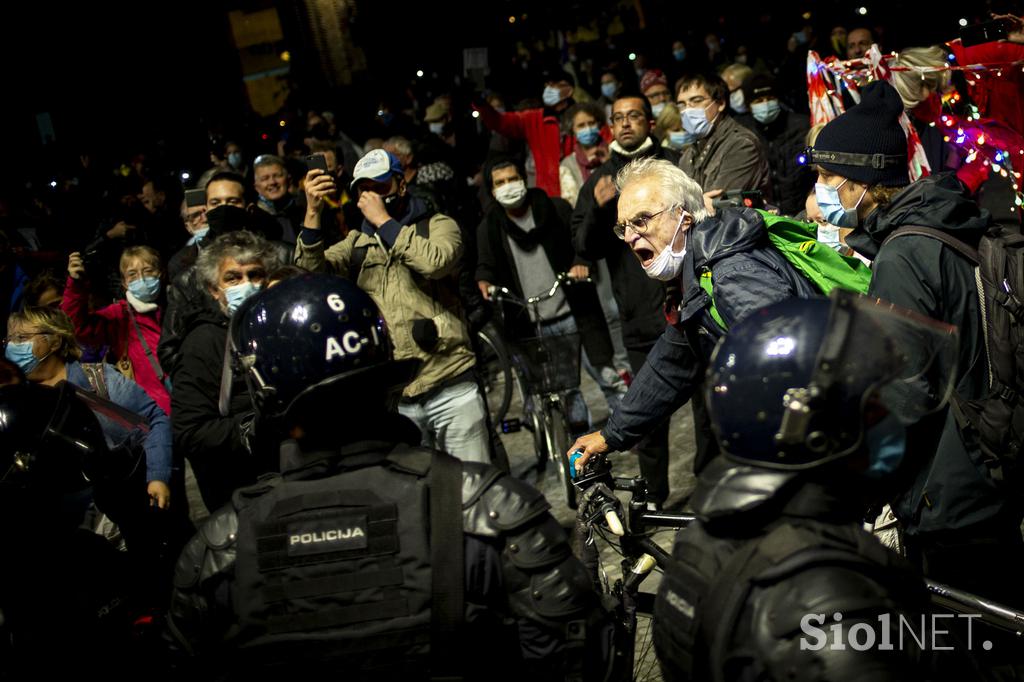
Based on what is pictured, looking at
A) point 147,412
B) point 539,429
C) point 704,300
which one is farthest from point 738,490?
point 539,429

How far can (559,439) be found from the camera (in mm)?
6477

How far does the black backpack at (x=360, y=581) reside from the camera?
7.39 ft

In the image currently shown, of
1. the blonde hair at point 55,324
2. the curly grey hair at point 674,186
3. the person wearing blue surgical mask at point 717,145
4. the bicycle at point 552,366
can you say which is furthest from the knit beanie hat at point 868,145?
the blonde hair at point 55,324

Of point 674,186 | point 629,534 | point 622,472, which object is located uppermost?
point 674,186

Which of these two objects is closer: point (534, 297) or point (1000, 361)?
point (1000, 361)

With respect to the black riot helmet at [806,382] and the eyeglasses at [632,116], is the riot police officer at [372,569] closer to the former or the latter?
the black riot helmet at [806,382]

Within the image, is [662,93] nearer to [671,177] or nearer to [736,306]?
[671,177]

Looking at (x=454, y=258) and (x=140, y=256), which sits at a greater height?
(x=140, y=256)

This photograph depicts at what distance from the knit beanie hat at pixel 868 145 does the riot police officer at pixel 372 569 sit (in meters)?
2.34

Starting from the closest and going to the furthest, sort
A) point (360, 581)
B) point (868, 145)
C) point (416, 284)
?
point (360, 581) < point (868, 145) < point (416, 284)

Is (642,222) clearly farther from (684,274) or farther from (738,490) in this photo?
(738,490)

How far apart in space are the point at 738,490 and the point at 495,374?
23.3ft

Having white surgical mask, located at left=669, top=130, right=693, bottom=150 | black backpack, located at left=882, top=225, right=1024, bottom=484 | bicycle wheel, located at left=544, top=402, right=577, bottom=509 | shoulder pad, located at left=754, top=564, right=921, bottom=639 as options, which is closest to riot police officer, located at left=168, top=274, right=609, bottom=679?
shoulder pad, located at left=754, top=564, right=921, bottom=639

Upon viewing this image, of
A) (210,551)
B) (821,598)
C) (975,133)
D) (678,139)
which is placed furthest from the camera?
(678,139)
